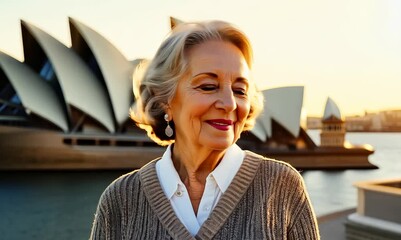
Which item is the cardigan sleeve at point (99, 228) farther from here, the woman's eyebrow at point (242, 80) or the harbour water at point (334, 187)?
the harbour water at point (334, 187)

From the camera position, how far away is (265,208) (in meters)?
1.11

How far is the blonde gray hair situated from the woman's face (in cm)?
2

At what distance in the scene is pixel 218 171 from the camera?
3.79 feet

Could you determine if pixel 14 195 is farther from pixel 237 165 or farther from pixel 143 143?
pixel 237 165

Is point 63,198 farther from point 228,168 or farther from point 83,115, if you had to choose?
point 228,168

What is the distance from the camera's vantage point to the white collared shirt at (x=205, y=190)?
1137 millimetres

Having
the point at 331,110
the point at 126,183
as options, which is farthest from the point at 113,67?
the point at 126,183

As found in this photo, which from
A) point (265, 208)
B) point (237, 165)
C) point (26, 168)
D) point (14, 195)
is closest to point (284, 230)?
point (265, 208)

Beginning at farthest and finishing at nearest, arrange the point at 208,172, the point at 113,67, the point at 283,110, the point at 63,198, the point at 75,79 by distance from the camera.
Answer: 1. the point at 283,110
2. the point at 113,67
3. the point at 75,79
4. the point at 63,198
5. the point at 208,172

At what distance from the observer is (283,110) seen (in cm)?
2859

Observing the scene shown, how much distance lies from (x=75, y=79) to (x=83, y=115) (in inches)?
102

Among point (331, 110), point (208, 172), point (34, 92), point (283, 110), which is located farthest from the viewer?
point (331, 110)

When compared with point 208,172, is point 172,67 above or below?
above

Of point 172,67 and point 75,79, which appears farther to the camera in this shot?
point 75,79
